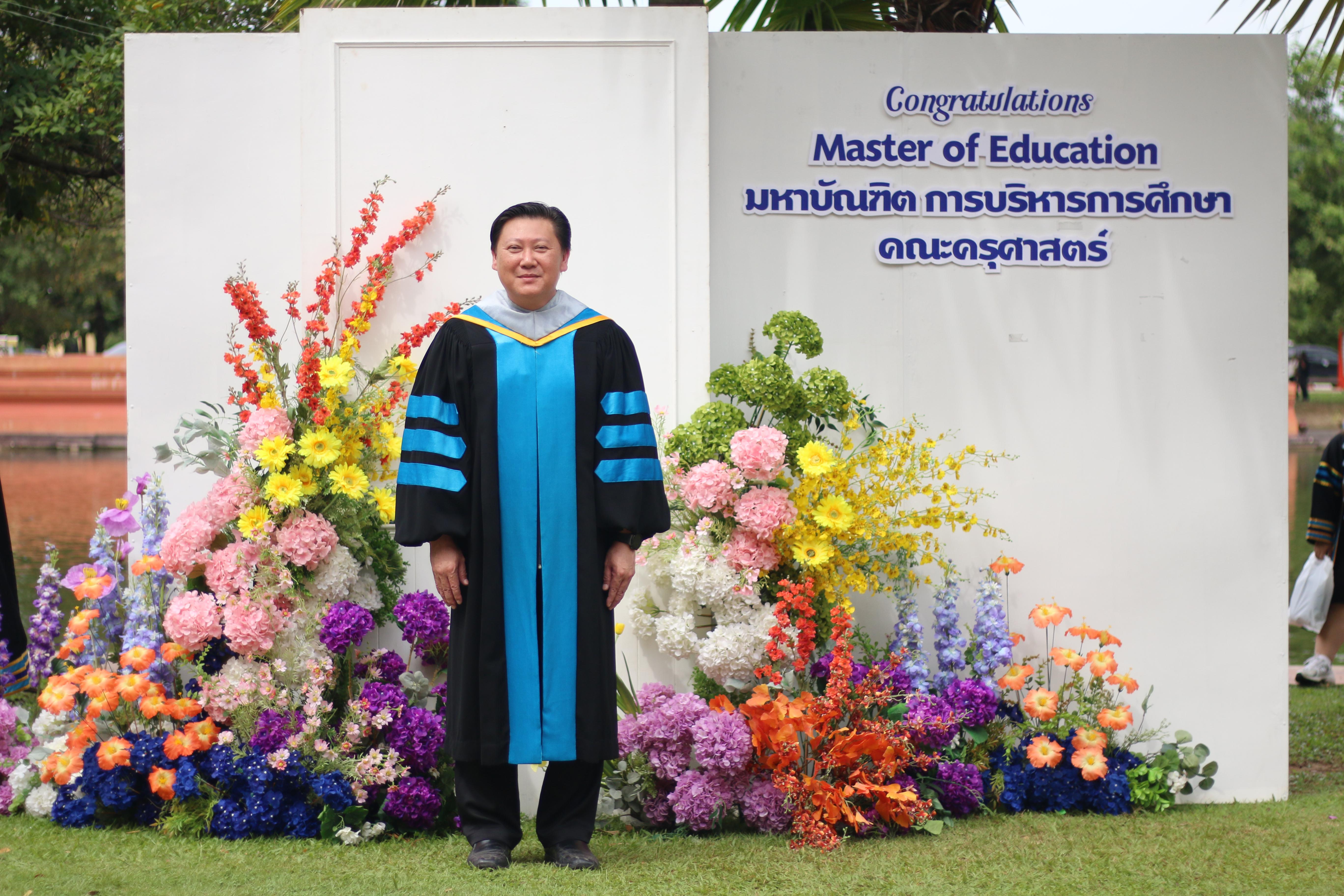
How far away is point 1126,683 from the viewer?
14.0ft

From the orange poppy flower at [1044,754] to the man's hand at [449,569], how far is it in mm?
1977

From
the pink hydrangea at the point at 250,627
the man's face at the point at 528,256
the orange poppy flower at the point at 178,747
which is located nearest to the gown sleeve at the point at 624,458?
the man's face at the point at 528,256

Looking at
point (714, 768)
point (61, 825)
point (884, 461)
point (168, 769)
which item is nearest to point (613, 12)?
point (884, 461)

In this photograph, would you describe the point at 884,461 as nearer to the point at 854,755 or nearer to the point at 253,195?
the point at 854,755

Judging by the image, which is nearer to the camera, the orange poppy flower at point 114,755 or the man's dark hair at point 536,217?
the man's dark hair at point 536,217

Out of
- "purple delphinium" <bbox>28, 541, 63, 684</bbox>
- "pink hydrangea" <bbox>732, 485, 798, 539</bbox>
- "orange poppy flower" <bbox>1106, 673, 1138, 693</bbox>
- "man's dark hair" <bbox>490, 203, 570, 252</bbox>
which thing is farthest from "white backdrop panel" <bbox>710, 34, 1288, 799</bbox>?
→ "purple delphinium" <bbox>28, 541, 63, 684</bbox>

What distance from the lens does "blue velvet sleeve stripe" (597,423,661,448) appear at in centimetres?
360

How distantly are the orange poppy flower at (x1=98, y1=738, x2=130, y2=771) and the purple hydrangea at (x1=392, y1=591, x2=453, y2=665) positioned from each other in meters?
0.90

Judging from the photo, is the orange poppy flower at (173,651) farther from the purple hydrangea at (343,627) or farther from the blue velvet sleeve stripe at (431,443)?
the blue velvet sleeve stripe at (431,443)

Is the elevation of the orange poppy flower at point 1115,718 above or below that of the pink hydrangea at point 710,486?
below

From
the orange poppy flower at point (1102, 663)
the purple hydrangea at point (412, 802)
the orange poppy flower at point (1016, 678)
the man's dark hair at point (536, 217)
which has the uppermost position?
the man's dark hair at point (536, 217)

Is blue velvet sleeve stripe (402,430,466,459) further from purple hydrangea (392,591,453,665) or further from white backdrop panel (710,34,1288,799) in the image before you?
white backdrop panel (710,34,1288,799)

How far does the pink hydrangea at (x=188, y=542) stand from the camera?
3906 millimetres

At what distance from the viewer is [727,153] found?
14.8 ft
